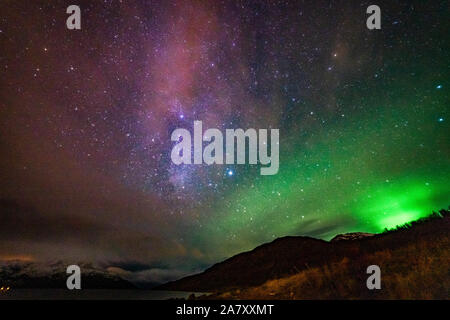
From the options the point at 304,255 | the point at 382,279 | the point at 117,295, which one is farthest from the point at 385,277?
the point at 117,295

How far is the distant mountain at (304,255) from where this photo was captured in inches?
406

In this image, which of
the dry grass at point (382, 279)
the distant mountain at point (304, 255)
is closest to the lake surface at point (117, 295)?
the distant mountain at point (304, 255)

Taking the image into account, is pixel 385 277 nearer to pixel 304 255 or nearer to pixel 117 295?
pixel 304 255

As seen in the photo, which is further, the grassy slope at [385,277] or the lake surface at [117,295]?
the lake surface at [117,295]

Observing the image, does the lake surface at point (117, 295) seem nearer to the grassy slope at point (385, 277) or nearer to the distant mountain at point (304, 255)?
the distant mountain at point (304, 255)

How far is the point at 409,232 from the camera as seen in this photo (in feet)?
37.3

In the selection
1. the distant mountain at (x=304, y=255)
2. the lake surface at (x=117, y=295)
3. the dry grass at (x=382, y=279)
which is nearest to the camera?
the dry grass at (x=382, y=279)

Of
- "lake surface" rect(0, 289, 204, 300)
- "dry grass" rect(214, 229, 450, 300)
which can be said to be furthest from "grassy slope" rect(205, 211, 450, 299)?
"lake surface" rect(0, 289, 204, 300)

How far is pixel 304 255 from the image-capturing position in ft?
54.7

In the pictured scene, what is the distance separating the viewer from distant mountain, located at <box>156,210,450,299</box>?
33.8 ft

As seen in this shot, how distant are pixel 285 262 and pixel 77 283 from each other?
35.0 feet
